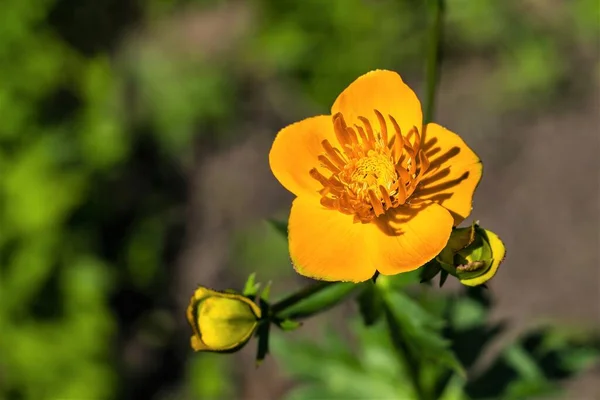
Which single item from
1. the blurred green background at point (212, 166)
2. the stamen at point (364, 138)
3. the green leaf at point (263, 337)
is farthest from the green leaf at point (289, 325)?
the blurred green background at point (212, 166)

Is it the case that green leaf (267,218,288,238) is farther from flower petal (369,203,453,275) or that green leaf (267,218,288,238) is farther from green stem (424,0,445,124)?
green stem (424,0,445,124)

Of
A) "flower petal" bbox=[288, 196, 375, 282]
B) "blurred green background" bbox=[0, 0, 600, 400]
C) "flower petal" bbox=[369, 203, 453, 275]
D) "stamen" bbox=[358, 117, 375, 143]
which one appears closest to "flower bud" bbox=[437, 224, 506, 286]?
"flower petal" bbox=[369, 203, 453, 275]

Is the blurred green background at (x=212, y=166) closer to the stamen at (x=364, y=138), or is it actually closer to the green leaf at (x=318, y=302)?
the green leaf at (x=318, y=302)

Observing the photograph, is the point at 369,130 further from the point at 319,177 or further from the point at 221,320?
the point at 221,320

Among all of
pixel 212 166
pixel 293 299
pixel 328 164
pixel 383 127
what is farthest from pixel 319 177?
pixel 212 166

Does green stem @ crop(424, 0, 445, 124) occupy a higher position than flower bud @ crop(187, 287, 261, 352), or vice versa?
green stem @ crop(424, 0, 445, 124)

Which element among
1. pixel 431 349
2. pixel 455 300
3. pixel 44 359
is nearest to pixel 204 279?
pixel 44 359
